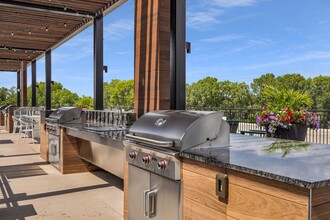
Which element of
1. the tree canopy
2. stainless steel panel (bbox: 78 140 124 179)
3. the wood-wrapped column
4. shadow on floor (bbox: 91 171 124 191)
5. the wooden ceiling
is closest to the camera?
stainless steel panel (bbox: 78 140 124 179)

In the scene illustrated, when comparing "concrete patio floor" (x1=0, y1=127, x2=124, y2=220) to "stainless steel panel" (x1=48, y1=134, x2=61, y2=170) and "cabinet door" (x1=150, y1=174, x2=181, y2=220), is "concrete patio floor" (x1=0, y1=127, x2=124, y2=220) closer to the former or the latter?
"stainless steel panel" (x1=48, y1=134, x2=61, y2=170)

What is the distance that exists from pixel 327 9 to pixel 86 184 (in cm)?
3949

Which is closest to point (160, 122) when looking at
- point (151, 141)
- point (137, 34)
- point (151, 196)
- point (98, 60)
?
point (151, 141)

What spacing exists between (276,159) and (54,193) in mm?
3113

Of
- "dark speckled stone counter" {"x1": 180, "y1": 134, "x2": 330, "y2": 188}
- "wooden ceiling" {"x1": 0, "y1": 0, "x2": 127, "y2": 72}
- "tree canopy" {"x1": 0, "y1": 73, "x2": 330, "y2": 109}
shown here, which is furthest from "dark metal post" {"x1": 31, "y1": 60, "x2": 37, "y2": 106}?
"tree canopy" {"x1": 0, "y1": 73, "x2": 330, "y2": 109}

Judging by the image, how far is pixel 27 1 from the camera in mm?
5738

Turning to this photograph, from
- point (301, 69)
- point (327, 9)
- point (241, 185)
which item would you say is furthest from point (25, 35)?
point (327, 9)

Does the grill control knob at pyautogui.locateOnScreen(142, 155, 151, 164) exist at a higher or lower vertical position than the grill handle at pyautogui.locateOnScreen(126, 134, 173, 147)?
lower

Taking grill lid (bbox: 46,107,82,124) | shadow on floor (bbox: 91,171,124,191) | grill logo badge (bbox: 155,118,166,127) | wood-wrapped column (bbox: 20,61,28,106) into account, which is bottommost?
shadow on floor (bbox: 91,171,124,191)

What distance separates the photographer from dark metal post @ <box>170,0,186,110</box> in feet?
10.3

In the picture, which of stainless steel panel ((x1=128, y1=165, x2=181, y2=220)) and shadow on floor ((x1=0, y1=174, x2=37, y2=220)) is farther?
shadow on floor ((x1=0, y1=174, x2=37, y2=220))

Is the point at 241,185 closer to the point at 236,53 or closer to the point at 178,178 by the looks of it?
the point at 178,178

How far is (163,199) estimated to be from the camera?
2201 mm

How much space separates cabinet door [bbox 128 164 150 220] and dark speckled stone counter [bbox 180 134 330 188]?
55cm
